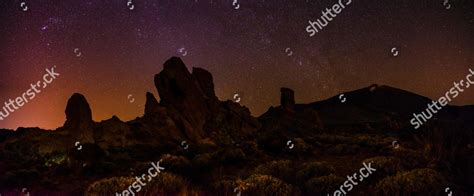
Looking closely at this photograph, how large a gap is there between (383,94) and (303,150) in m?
163

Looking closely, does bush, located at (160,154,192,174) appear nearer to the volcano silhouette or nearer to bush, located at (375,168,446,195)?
the volcano silhouette

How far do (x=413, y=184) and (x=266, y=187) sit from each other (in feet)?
13.0

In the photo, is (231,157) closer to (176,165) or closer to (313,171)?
(176,165)

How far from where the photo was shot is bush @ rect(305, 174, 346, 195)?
13100 millimetres

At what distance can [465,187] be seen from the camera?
12.5 m

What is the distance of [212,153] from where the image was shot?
78.6 feet

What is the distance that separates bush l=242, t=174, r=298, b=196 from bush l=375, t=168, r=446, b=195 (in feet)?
8.25
